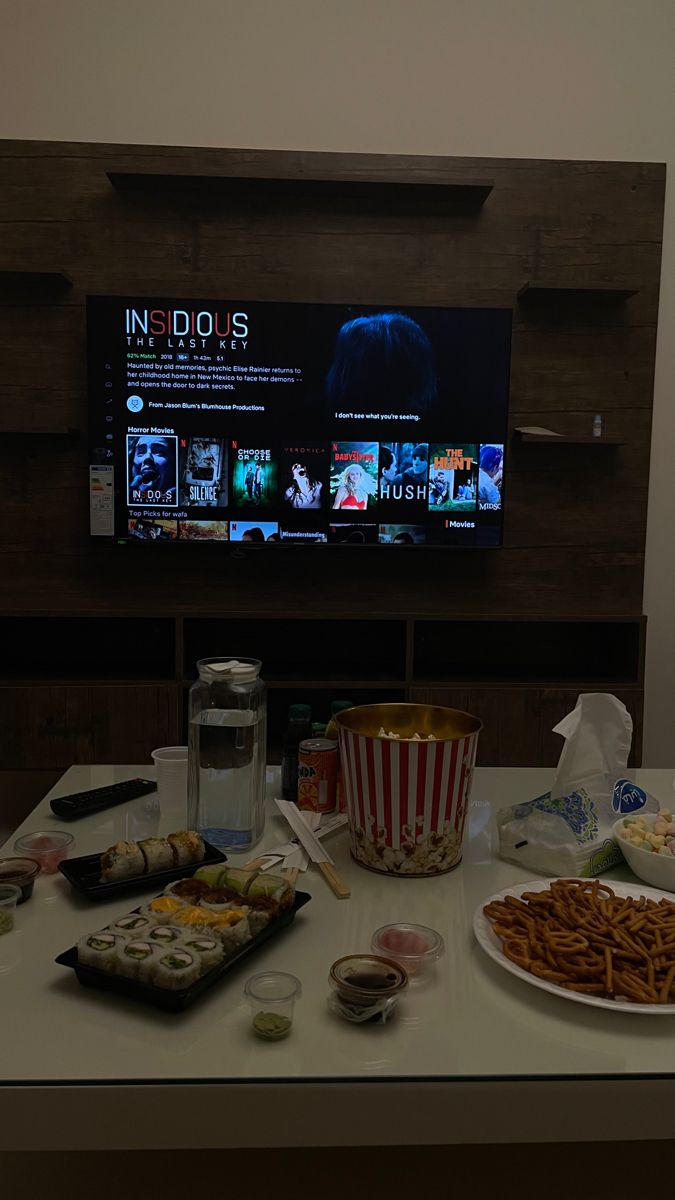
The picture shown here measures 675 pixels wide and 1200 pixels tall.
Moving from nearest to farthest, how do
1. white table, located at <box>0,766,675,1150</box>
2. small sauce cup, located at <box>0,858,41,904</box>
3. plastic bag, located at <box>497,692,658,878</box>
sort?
white table, located at <box>0,766,675,1150</box> → small sauce cup, located at <box>0,858,41,904</box> → plastic bag, located at <box>497,692,658,878</box>

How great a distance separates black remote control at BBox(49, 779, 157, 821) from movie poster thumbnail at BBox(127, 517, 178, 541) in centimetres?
169

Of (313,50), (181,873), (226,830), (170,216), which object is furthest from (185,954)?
(313,50)

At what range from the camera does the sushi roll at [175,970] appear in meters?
0.85

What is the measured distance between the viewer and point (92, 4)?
3.13m

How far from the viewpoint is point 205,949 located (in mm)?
893

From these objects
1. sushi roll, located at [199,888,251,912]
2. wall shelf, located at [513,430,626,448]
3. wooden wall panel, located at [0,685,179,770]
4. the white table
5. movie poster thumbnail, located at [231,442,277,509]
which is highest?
wall shelf, located at [513,430,626,448]

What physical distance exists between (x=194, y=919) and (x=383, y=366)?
2499 millimetres

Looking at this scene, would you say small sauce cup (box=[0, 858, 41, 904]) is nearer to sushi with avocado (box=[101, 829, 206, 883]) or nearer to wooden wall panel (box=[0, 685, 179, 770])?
sushi with avocado (box=[101, 829, 206, 883])

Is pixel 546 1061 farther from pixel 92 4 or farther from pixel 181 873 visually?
pixel 92 4

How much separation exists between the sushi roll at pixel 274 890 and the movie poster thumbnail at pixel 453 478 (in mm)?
2250

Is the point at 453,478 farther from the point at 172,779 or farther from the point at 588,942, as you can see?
the point at 588,942

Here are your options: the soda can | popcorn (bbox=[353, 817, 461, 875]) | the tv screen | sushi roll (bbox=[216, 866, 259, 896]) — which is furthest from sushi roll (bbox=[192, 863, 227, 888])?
the tv screen

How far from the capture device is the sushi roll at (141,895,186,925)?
96cm

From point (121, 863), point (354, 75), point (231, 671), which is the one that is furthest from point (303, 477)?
point (121, 863)
